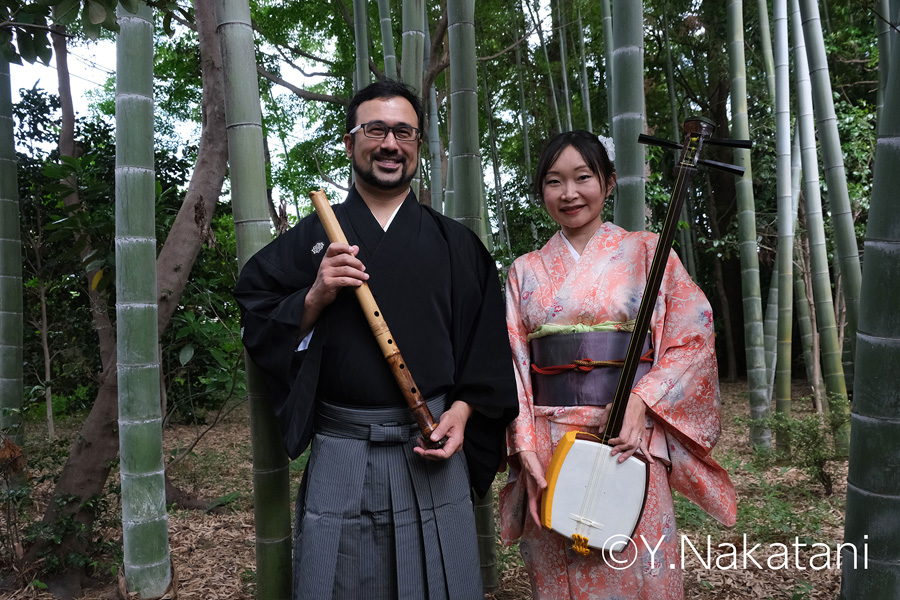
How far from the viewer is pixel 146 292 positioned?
2562mm

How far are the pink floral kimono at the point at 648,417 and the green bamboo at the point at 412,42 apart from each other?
176 cm

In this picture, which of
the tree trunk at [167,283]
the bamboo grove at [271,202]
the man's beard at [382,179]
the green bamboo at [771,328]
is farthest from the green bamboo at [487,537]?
the green bamboo at [771,328]

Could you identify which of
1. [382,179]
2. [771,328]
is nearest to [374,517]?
[382,179]

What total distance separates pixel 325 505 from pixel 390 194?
0.87 m

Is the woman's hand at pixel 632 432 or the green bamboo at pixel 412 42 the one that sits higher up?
the green bamboo at pixel 412 42

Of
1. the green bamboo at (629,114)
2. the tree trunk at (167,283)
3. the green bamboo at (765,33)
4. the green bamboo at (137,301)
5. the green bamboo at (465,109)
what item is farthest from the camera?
the green bamboo at (765,33)

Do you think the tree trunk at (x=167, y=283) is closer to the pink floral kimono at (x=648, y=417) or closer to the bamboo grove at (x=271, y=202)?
the bamboo grove at (x=271, y=202)

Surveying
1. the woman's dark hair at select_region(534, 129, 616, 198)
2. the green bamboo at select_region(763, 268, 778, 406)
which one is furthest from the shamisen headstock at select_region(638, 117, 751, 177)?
the green bamboo at select_region(763, 268, 778, 406)

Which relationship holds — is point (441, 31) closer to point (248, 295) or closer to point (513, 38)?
point (513, 38)

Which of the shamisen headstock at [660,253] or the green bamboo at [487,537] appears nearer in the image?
the shamisen headstock at [660,253]

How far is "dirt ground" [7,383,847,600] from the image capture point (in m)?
3.05

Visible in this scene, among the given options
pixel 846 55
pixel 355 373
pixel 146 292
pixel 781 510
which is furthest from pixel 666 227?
pixel 846 55

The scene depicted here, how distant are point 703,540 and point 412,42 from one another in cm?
311

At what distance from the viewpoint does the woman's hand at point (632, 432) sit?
173 centimetres
